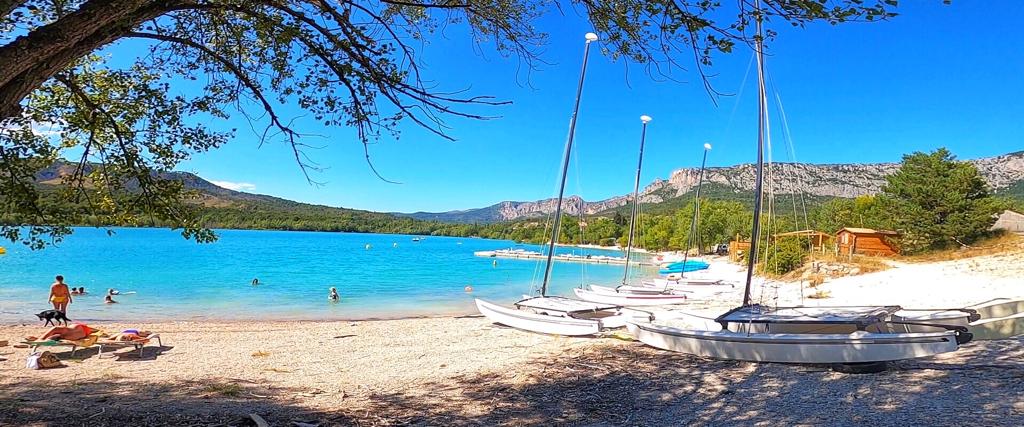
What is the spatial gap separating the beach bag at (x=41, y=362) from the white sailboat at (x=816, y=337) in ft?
36.9

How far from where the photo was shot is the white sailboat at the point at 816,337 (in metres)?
7.31

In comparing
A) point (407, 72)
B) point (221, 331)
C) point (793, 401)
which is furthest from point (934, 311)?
point (221, 331)

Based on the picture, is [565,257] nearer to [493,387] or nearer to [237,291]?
[237,291]

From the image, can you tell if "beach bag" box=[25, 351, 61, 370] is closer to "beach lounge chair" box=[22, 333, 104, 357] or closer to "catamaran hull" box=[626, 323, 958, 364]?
"beach lounge chair" box=[22, 333, 104, 357]

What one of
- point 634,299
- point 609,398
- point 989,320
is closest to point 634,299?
point 634,299

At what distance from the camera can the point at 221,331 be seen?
16.1m

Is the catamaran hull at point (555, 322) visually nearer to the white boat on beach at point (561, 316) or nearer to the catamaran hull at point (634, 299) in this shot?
the white boat on beach at point (561, 316)

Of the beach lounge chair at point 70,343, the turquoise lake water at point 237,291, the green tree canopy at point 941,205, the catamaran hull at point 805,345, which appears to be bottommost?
the turquoise lake water at point 237,291

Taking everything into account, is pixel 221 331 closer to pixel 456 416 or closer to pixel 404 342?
pixel 404 342

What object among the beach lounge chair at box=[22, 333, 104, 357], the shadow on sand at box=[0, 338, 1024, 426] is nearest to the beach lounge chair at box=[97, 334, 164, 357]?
the beach lounge chair at box=[22, 333, 104, 357]

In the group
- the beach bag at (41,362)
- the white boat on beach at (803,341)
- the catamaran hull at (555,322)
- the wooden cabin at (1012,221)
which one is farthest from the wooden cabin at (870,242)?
the beach bag at (41,362)

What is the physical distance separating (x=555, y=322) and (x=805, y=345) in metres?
6.17

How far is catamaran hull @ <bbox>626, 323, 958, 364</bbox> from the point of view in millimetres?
7238

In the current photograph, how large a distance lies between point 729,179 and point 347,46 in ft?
529
